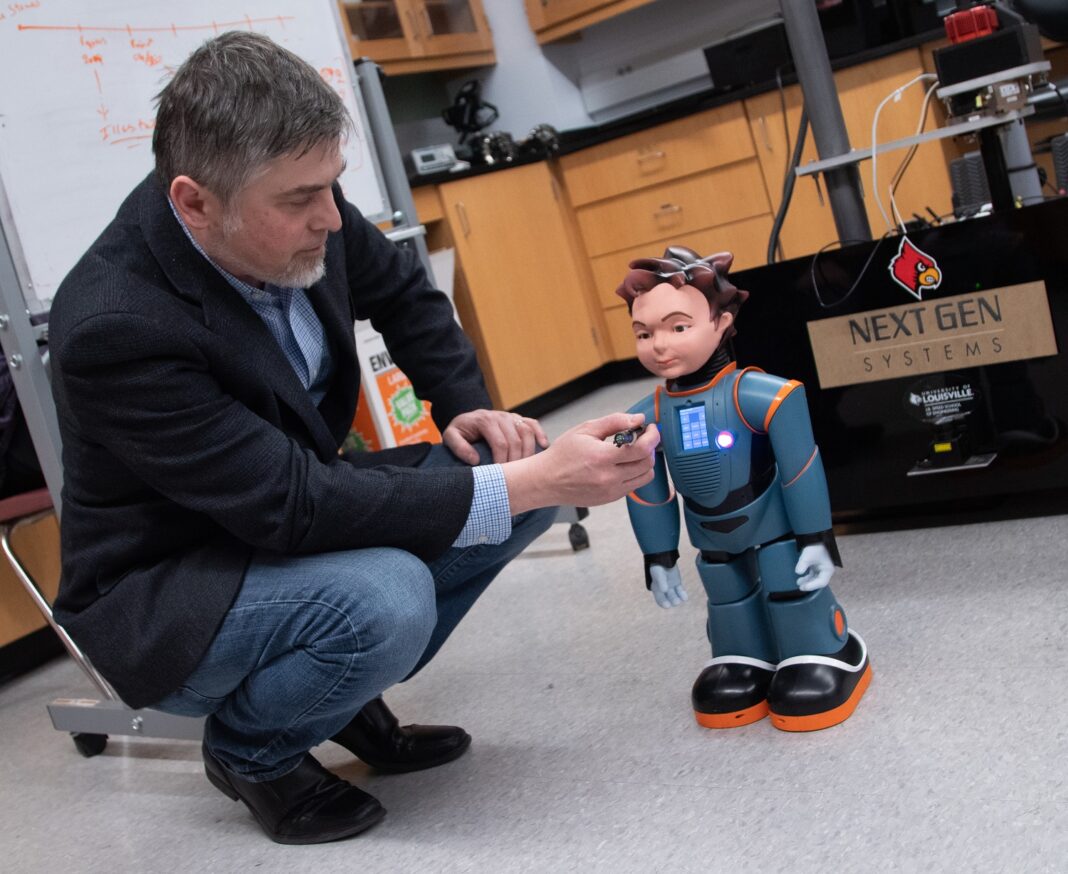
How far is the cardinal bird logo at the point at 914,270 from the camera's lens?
1.78 m

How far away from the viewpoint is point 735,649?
1472 mm

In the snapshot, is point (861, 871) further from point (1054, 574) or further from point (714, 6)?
point (714, 6)

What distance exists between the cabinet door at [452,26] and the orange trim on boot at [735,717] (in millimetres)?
3236

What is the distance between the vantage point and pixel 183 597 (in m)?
1.29

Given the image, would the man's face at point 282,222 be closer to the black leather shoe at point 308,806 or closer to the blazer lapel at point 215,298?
the blazer lapel at point 215,298

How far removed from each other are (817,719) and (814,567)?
187 mm

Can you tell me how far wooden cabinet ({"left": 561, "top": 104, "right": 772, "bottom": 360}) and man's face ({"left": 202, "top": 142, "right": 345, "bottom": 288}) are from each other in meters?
2.31

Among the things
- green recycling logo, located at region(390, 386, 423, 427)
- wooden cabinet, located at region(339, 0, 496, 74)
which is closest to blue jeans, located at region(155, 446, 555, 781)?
green recycling logo, located at region(390, 386, 423, 427)

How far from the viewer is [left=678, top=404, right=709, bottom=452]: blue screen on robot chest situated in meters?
1.39

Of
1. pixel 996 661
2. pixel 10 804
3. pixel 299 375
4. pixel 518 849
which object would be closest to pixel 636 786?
pixel 518 849

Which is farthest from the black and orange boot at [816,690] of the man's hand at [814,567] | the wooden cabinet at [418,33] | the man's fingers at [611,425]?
the wooden cabinet at [418,33]

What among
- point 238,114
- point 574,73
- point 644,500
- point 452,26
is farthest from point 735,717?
point 574,73

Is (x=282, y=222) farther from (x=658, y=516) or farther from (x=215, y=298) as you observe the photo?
(x=658, y=516)

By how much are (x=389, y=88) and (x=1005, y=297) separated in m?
3.15
